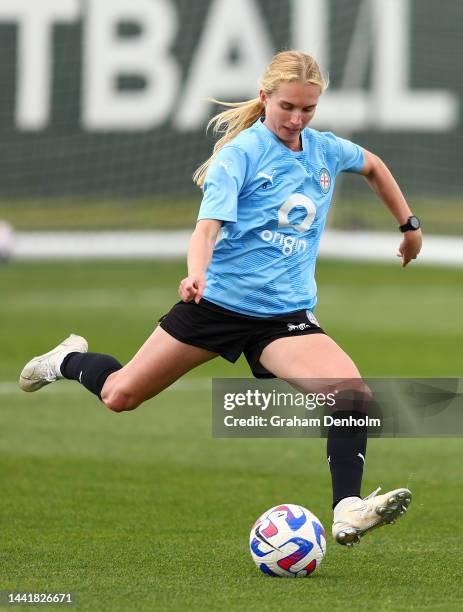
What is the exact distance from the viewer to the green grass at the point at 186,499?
5.91 metres

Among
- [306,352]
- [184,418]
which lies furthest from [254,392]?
[184,418]

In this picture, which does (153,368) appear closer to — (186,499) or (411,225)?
(411,225)

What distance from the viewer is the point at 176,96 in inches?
1146

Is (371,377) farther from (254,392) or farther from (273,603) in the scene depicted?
(273,603)

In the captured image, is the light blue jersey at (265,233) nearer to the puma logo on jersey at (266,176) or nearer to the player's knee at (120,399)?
the puma logo on jersey at (266,176)

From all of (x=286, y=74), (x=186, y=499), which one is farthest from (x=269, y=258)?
(x=186, y=499)

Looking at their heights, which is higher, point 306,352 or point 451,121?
point 306,352

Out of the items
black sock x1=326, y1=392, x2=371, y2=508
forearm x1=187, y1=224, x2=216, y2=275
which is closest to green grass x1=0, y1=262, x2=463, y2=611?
black sock x1=326, y1=392, x2=371, y2=508

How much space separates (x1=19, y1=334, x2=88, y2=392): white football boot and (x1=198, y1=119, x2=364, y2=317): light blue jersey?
1.42 metres

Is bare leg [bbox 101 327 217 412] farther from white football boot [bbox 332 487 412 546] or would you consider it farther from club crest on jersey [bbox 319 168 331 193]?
white football boot [bbox 332 487 412 546]

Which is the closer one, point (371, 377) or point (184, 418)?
point (184, 418)

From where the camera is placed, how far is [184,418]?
1179cm

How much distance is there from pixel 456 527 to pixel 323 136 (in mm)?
2173

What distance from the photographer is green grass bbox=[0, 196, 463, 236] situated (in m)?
30.0
